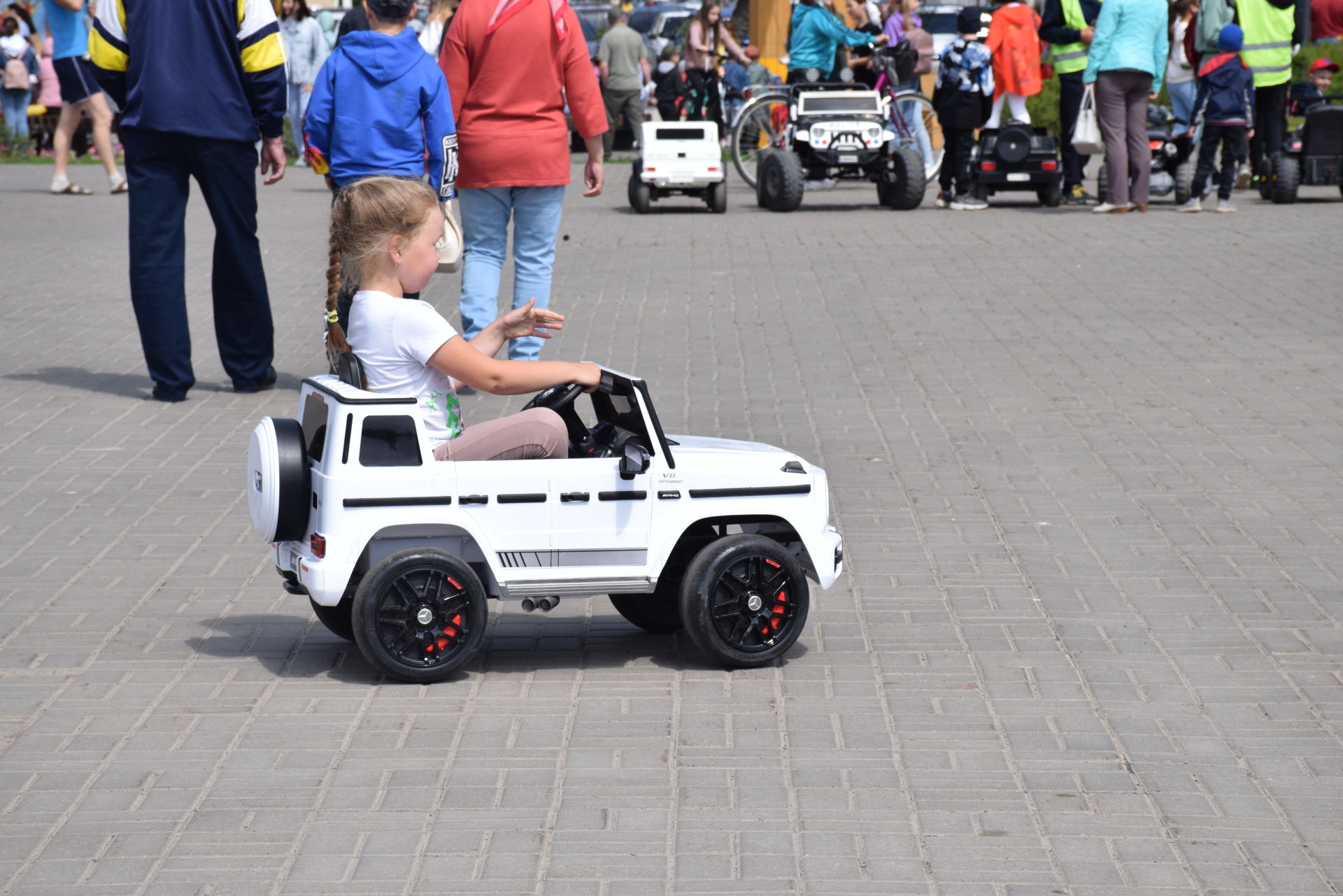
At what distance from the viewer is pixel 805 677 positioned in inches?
183

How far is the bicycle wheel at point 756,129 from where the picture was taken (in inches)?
719

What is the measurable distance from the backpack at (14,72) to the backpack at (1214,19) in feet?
54.3

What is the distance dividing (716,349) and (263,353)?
250 centimetres

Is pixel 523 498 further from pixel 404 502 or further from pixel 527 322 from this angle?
pixel 527 322

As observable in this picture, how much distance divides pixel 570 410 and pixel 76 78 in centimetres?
1338

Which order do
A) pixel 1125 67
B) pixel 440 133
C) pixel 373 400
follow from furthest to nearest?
pixel 1125 67
pixel 440 133
pixel 373 400

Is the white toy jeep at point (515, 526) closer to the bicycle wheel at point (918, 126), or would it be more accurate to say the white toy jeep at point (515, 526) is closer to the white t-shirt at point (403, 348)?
the white t-shirt at point (403, 348)

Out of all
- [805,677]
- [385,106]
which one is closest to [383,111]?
[385,106]

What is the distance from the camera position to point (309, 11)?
22.4m

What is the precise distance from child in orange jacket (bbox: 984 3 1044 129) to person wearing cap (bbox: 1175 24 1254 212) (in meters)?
1.71

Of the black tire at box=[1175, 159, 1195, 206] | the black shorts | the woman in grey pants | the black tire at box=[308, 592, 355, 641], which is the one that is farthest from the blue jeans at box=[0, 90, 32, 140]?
the black tire at box=[308, 592, 355, 641]

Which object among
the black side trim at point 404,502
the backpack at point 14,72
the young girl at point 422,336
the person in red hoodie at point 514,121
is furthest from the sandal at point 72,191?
the black side trim at point 404,502

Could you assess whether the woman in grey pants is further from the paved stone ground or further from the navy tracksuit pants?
the navy tracksuit pants

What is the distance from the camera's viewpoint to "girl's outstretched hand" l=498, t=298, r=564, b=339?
4.60m
